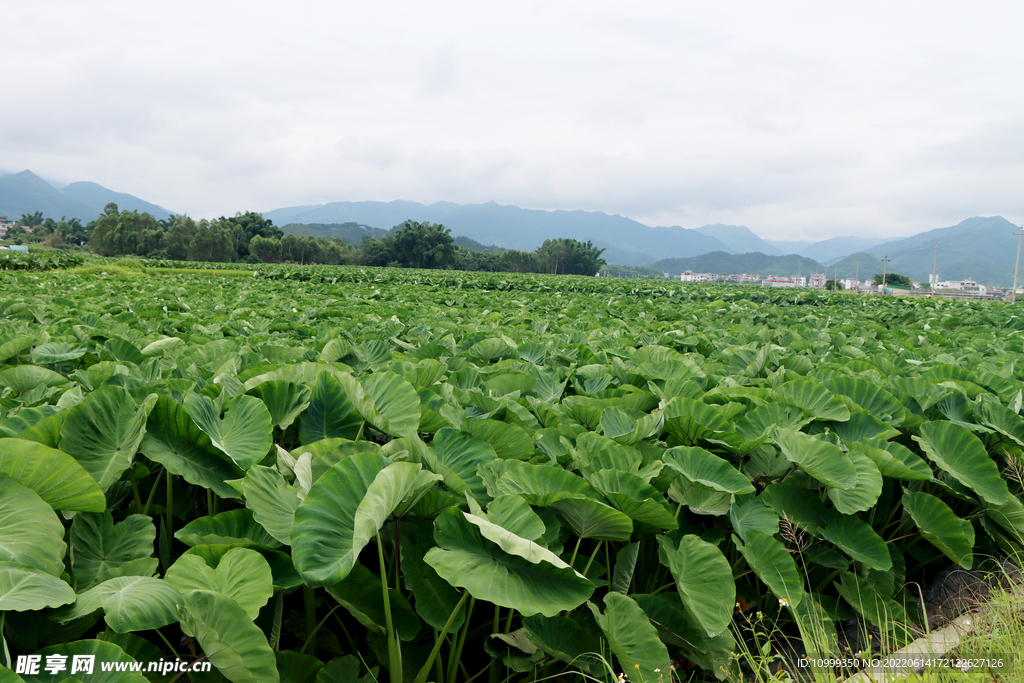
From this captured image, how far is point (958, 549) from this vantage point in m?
1.42

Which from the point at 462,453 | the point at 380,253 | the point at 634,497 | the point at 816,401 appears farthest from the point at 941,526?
the point at 380,253

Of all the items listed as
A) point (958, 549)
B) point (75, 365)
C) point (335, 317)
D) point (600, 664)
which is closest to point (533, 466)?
point (600, 664)

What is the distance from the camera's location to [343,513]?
31.8 inches

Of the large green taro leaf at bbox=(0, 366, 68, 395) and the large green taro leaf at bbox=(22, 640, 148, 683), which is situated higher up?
the large green taro leaf at bbox=(0, 366, 68, 395)

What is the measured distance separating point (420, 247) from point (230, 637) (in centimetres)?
6357

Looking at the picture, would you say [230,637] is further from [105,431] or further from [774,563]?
[774,563]

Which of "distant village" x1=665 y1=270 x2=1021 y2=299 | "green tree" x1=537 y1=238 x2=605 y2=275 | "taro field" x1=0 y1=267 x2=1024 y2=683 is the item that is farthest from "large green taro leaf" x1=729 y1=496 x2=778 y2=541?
"green tree" x1=537 y1=238 x2=605 y2=275

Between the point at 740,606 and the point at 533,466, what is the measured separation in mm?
785

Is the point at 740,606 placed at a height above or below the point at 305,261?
below

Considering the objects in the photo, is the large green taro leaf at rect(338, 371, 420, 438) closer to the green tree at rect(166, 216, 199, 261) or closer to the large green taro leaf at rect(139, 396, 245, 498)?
the large green taro leaf at rect(139, 396, 245, 498)

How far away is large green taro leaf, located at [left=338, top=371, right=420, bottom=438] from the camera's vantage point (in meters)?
1.25

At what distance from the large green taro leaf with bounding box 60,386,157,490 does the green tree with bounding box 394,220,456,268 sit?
62.5 meters

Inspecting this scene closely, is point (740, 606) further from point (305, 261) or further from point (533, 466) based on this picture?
point (305, 261)

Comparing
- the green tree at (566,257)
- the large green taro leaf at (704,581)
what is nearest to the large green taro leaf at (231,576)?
the large green taro leaf at (704,581)
